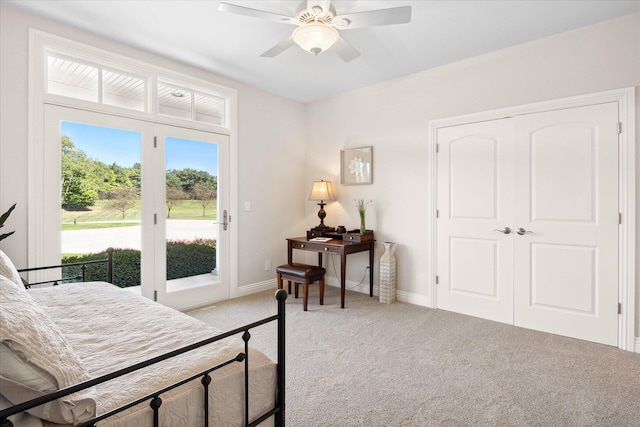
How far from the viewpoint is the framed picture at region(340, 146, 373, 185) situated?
4.26 m

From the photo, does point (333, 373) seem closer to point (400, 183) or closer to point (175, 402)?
point (175, 402)

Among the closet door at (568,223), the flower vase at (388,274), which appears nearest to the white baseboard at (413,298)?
the flower vase at (388,274)

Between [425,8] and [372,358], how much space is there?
2699 mm

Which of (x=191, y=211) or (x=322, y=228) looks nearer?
(x=191, y=211)

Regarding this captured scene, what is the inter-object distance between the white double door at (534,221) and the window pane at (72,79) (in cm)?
347

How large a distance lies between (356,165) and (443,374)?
108 inches

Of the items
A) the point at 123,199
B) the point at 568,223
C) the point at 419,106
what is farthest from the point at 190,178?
the point at 568,223

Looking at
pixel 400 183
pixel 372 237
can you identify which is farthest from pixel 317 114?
pixel 372 237

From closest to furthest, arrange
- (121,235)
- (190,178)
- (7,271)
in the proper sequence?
(7,271) → (121,235) → (190,178)

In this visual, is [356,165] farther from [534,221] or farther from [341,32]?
[534,221]

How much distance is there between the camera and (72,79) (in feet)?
9.59

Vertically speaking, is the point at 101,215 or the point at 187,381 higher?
the point at 101,215

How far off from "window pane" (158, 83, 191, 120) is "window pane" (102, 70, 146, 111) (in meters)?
0.19

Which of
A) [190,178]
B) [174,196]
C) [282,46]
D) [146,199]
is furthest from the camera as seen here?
[190,178]
